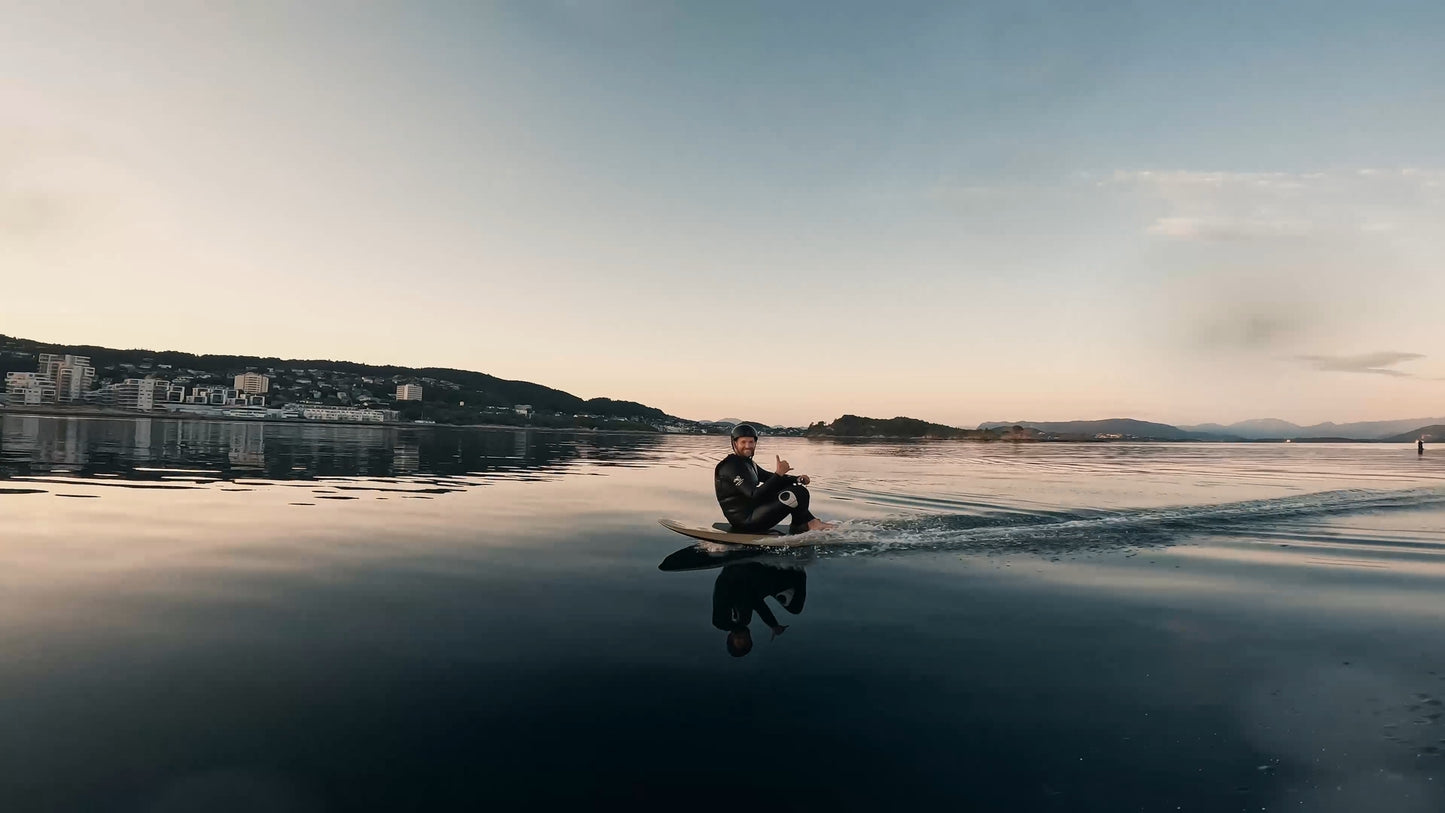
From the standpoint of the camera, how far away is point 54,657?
733cm

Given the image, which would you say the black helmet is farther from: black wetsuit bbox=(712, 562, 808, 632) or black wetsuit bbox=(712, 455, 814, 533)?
black wetsuit bbox=(712, 562, 808, 632)

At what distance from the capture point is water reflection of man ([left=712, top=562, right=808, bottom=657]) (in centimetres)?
883

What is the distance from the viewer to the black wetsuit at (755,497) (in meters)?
15.1

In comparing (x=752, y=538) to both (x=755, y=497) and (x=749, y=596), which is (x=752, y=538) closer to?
(x=755, y=497)

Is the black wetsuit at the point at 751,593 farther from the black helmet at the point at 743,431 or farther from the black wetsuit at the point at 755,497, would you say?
the black helmet at the point at 743,431

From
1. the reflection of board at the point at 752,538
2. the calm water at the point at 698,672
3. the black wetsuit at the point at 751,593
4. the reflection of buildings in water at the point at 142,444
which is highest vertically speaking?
the reflection of buildings in water at the point at 142,444

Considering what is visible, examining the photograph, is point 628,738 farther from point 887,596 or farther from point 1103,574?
point 1103,574

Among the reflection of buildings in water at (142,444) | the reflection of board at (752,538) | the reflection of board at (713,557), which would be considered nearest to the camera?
the reflection of board at (713,557)

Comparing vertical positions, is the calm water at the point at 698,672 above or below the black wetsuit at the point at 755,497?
below

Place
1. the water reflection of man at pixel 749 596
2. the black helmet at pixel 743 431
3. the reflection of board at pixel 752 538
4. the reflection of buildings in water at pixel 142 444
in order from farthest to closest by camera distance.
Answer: the reflection of buildings in water at pixel 142 444, the black helmet at pixel 743 431, the reflection of board at pixel 752 538, the water reflection of man at pixel 749 596

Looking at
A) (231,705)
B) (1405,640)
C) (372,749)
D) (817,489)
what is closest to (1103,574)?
(1405,640)

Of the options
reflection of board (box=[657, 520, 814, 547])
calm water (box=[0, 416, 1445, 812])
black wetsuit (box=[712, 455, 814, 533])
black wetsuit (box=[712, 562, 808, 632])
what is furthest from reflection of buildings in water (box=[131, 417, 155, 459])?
black wetsuit (box=[712, 562, 808, 632])

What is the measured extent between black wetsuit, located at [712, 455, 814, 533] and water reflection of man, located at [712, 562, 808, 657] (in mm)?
1759

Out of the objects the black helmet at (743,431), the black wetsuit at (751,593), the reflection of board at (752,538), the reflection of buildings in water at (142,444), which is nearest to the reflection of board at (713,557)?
the reflection of board at (752,538)
